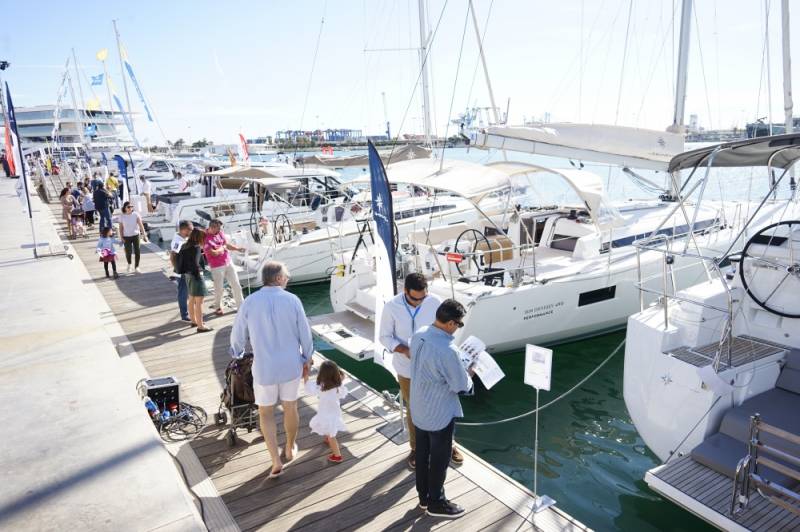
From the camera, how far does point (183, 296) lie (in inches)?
324

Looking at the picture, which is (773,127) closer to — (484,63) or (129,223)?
(484,63)

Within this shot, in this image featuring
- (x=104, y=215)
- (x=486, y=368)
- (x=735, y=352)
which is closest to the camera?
(x=486, y=368)

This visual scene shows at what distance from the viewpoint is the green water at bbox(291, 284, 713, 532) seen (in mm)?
5117

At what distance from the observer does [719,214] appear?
1045 cm

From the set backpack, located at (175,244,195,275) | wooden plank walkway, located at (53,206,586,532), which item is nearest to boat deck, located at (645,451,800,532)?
wooden plank walkway, located at (53,206,586,532)

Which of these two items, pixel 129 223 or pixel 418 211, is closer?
pixel 129 223

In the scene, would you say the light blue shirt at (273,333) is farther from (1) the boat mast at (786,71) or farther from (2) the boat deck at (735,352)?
(1) the boat mast at (786,71)

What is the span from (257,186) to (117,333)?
9.11 meters

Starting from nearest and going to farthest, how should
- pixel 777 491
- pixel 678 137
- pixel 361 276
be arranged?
pixel 777 491 < pixel 361 276 < pixel 678 137

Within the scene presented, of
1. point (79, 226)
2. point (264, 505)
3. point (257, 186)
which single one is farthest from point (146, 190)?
point (264, 505)

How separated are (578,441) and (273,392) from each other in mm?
4000

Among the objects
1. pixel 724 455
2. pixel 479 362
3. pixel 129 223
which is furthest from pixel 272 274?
pixel 129 223

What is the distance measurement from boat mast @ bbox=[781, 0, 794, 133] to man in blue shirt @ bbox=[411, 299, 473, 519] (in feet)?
32.0

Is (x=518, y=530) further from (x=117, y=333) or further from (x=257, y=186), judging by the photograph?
(x=257, y=186)
